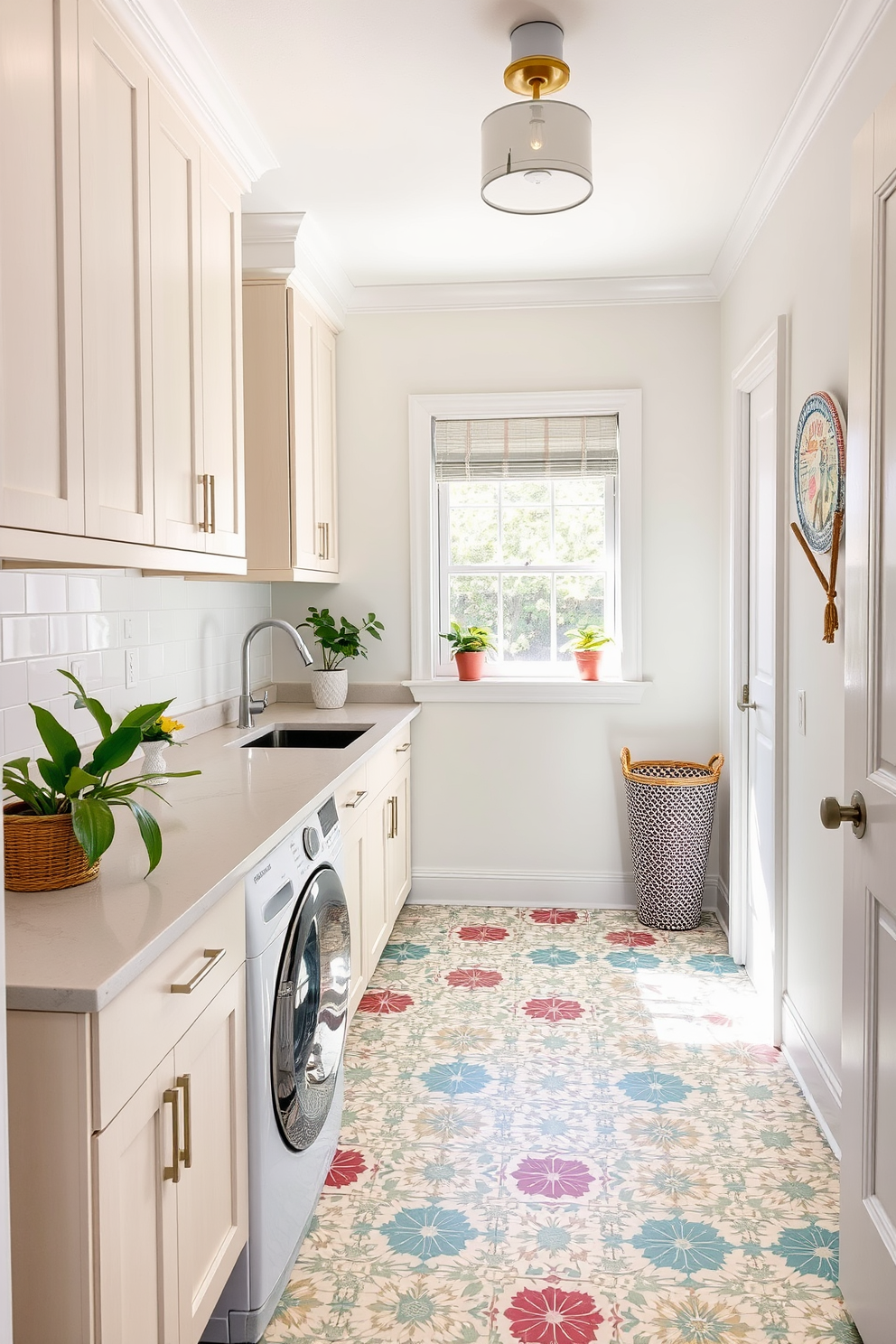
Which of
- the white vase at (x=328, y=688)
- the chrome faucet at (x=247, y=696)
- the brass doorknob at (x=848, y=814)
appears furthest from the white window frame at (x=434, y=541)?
the brass doorknob at (x=848, y=814)

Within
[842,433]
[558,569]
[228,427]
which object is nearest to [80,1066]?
[228,427]

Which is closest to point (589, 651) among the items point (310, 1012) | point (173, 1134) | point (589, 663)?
point (589, 663)

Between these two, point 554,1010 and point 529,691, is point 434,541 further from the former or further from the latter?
point 554,1010

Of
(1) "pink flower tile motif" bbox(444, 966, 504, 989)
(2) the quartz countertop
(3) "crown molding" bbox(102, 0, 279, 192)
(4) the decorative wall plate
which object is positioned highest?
(3) "crown molding" bbox(102, 0, 279, 192)

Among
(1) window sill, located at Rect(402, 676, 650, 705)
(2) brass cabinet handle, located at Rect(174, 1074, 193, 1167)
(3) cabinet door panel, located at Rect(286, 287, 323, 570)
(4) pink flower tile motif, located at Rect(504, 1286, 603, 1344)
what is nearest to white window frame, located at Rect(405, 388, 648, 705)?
(1) window sill, located at Rect(402, 676, 650, 705)

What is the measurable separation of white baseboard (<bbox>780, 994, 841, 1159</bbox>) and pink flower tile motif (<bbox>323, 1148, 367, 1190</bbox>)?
1.12 metres

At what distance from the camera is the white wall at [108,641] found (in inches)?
78.8

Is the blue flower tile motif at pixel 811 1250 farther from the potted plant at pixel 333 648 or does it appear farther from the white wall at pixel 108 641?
the potted plant at pixel 333 648

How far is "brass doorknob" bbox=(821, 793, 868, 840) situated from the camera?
164cm

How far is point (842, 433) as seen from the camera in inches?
85.5

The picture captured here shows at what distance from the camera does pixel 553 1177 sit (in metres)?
2.23

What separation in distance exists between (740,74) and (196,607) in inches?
84.1

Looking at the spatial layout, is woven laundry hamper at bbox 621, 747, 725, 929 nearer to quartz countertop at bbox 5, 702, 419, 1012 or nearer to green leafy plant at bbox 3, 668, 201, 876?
quartz countertop at bbox 5, 702, 419, 1012

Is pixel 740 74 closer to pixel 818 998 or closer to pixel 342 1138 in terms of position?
pixel 818 998
